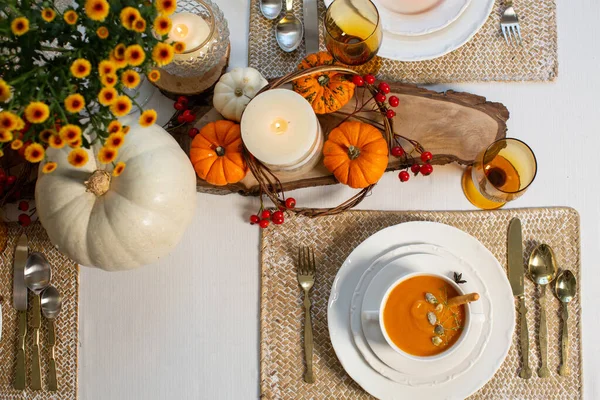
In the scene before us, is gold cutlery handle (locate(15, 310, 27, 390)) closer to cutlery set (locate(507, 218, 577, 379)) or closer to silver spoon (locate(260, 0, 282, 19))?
silver spoon (locate(260, 0, 282, 19))

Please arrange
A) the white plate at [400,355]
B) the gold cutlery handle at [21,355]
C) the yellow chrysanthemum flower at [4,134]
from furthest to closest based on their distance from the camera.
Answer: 1. the gold cutlery handle at [21,355]
2. the white plate at [400,355]
3. the yellow chrysanthemum flower at [4,134]

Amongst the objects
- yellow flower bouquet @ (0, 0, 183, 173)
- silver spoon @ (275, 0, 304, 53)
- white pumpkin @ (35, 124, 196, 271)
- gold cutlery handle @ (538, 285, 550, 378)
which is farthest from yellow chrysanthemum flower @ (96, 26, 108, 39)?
gold cutlery handle @ (538, 285, 550, 378)

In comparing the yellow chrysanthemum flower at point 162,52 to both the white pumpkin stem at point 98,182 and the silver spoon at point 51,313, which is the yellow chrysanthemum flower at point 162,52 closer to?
the white pumpkin stem at point 98,182

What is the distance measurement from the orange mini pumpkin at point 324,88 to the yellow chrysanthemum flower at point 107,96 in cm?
39

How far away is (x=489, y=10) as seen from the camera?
1049 mm

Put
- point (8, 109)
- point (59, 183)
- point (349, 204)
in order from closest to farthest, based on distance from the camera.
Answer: point (8, 109)
point (59, 183)
point (349, 204)

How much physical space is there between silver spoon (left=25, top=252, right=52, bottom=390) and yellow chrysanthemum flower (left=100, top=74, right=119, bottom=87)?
22.4 inches

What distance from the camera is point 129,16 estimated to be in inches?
26.6

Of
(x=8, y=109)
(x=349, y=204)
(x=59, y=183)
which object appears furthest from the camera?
(x=349, y=204)

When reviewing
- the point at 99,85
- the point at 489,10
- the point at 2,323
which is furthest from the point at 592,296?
the point at 2,323

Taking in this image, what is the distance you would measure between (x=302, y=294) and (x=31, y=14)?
0.70 m

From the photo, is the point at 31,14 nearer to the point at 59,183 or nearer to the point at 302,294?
the point at 59,183

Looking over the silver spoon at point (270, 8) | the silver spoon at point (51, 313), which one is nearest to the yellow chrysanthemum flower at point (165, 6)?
the silver spoon at point (270, 8)

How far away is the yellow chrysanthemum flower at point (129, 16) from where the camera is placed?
2.21ft
